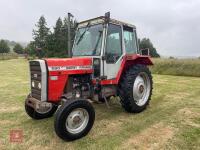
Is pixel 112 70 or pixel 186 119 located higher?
pixel 112 70

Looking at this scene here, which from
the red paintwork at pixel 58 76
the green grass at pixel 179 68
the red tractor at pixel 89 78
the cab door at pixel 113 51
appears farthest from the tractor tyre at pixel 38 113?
the green grass at pixel 179 68

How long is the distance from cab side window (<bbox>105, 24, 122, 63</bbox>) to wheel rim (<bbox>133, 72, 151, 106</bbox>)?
37.4 inches

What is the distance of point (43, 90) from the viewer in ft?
14.7

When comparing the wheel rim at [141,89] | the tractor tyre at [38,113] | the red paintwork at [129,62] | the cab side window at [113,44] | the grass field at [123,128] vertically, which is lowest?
the grass field at [123,128]

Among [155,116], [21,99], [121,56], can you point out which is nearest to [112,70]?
[121,56]

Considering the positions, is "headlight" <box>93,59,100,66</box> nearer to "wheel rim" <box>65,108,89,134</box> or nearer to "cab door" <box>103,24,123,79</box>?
"cab door" <box>103,24,123,79</box>

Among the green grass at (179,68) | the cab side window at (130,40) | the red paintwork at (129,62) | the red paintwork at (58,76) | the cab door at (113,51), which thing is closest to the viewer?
the red paintwork at (58,76)

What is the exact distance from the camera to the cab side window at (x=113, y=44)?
5223mm

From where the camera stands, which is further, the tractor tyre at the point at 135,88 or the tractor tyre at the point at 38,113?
the tractor tyre at the point at 135,88

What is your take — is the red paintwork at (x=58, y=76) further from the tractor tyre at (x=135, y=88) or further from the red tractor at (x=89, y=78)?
the tractor tyre at (x=135, y=88)

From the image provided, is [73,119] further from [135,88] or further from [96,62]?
[135,88]

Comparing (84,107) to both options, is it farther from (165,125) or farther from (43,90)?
(165,125)

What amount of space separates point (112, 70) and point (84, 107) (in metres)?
1.38

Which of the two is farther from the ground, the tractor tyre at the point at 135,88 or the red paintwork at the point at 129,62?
the red paintwork at the point at 129,62
